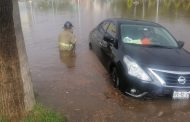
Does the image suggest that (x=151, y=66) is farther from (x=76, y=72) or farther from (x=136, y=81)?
(x=76, y=72)

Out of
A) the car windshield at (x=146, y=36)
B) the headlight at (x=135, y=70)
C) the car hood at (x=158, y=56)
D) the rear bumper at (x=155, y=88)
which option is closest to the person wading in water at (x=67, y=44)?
the car windshield at (x=146, y=36)

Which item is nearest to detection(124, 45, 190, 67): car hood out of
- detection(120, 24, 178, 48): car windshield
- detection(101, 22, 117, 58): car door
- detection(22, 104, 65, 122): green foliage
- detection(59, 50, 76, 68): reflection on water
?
detection(120, 24, 178, 48): car windshield

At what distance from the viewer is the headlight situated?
251 inches

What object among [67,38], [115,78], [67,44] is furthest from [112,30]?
[67,44]

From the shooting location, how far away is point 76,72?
9.24 m

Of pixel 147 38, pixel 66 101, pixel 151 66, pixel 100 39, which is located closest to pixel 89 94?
pixel 66 101

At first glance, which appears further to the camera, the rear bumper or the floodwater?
the rear bumper

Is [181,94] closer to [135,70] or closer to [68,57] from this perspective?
[135,70]

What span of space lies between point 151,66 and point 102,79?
224cm

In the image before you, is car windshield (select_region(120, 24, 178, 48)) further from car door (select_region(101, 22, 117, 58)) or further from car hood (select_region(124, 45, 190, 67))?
car hood (select_region(124, 45, 190, 67))

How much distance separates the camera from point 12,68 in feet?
16.0

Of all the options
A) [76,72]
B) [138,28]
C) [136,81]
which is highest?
A: [138,28]

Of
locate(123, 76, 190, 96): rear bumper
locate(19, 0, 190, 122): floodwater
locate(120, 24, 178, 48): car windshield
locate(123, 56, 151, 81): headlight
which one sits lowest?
locate(19, 0, 190, 122): floodwater

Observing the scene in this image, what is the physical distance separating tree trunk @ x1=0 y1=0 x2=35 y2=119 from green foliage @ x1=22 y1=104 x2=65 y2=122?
11 centimetres
